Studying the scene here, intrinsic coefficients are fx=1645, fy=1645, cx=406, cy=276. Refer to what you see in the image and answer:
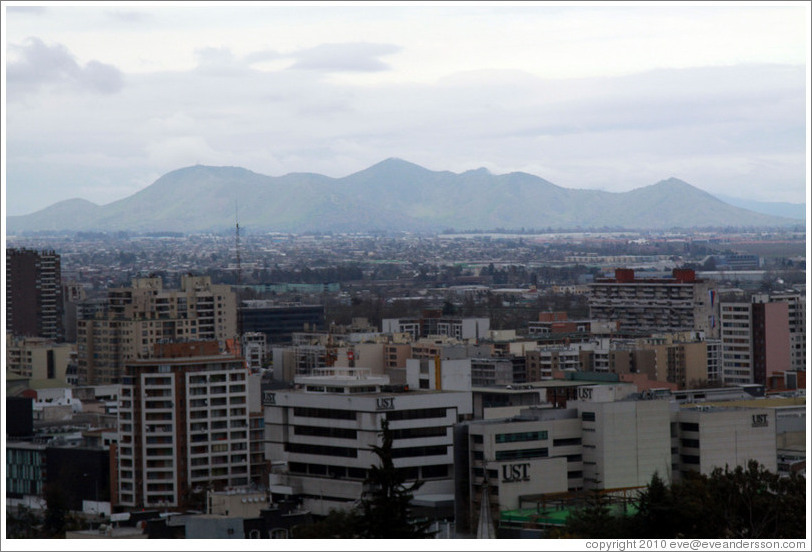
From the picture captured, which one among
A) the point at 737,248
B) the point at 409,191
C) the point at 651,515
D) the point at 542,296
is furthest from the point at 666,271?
the point at 409,191

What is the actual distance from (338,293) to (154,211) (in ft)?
180

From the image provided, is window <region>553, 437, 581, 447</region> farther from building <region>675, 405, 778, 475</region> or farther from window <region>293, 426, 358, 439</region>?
window <region>293, 426, 358, 439</region>

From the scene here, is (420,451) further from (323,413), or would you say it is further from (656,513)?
(656,513)

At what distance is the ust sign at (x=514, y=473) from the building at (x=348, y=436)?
766mm

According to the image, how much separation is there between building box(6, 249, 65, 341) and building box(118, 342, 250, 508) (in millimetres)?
20496

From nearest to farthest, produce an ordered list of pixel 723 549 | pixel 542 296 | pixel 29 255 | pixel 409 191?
pixel 723 549, pixel 29 255, pixel 542 296, pixel 409 191

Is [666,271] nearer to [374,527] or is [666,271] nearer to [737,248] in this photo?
[737,248]

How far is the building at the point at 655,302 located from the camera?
3884 cm

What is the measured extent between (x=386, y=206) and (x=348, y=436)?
330 feet

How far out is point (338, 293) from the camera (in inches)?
2143

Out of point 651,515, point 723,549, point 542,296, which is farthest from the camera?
point 542,296

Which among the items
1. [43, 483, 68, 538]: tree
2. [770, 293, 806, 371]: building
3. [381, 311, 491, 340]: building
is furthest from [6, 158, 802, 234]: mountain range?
[43, 483, 68, 538]: tree

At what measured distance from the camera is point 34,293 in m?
37.2

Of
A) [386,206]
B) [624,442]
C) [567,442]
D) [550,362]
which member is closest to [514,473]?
[567,442]
